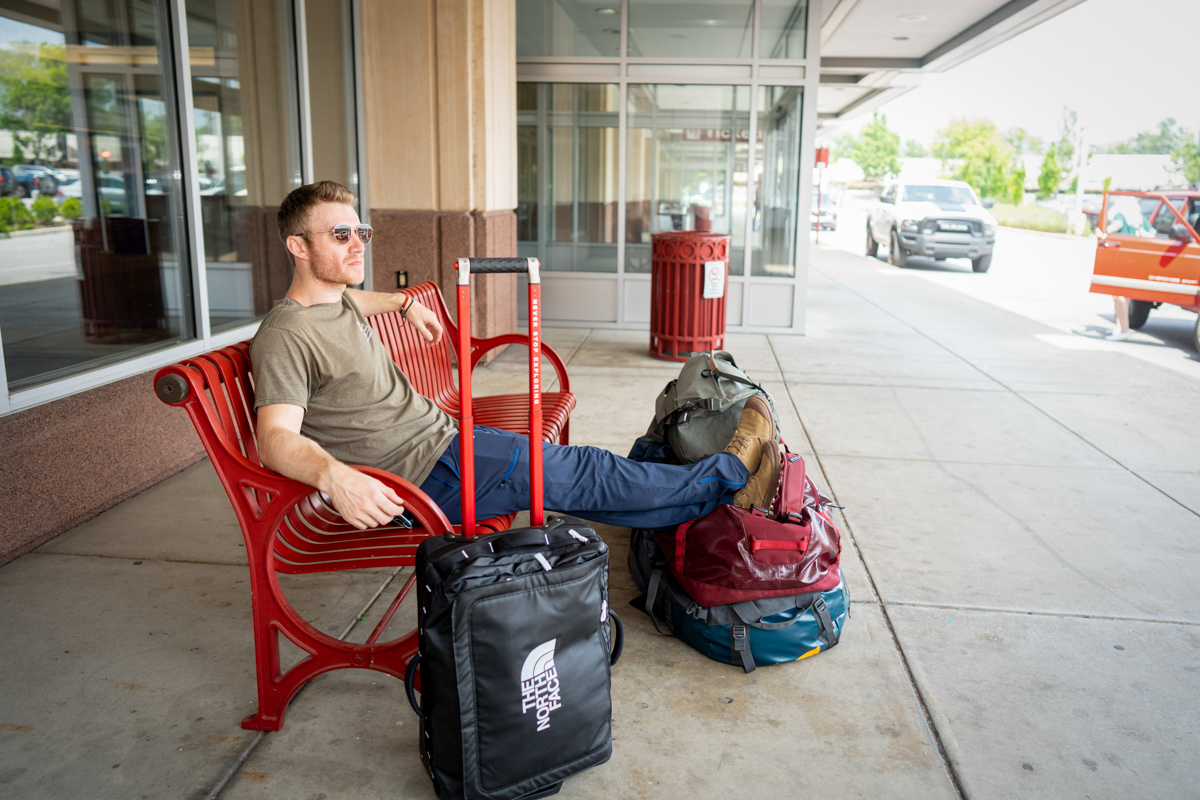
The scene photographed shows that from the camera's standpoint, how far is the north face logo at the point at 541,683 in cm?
197

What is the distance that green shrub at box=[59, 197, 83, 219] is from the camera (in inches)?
197

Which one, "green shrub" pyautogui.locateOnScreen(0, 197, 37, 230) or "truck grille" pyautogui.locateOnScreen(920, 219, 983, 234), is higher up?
"truck grille" pyautogui.locateOnScreen(920, 219, 983, 234)

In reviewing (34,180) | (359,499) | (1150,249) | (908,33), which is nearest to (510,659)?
(359,499)

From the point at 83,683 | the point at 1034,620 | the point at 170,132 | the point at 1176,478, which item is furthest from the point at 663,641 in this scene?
the point at 170,132

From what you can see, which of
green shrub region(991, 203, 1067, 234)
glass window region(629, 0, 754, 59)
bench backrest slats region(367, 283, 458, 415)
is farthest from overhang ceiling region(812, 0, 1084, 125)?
green shrub region(991, 203, 1067, 234)

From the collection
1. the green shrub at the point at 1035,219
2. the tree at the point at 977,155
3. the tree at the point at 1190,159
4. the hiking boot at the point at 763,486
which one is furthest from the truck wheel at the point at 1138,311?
the tree at the point at 1190,159

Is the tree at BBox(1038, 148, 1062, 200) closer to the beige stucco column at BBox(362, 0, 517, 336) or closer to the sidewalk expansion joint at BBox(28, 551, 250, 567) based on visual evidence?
the beige stucco column at BBox(362, 0, 517, 336)

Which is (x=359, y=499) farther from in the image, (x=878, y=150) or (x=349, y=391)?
(x=878, y=150)

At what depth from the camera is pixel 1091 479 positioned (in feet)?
15.4

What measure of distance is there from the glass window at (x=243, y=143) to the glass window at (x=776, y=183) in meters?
4.91

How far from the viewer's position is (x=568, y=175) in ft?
30.7

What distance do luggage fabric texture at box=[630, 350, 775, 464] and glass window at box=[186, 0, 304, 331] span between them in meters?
3.20

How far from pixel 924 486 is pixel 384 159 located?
15.7ft

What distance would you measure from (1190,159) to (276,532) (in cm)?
8410
